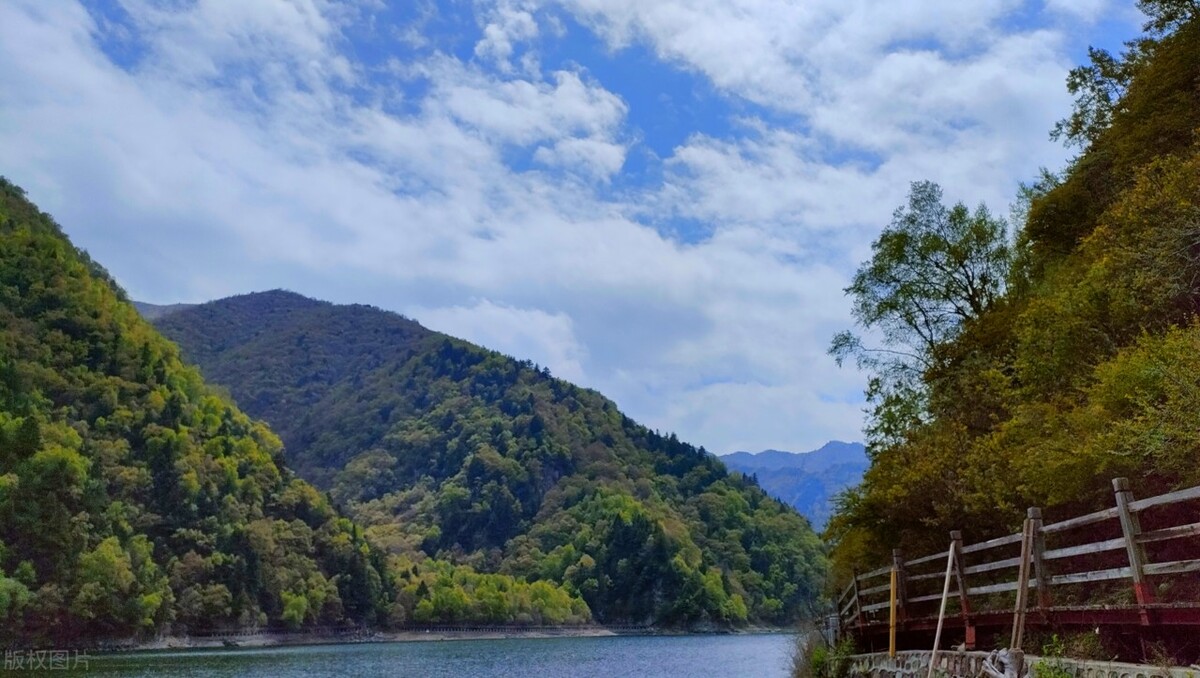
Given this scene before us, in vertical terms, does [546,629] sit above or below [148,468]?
below

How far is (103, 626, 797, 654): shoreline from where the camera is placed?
108688 mm

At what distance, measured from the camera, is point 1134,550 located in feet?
32.2

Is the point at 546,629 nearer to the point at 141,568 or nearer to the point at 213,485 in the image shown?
the point at 213,485

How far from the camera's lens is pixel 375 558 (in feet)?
506

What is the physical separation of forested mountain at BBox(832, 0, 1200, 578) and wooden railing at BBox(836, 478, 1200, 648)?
32.1 inches

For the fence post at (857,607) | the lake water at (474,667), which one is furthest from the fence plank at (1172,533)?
the lake water at (474,667)

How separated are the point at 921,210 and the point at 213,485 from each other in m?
125

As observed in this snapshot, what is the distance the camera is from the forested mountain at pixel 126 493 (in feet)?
301

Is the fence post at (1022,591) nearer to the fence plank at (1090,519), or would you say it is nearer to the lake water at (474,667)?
the fence plank at (1090,519)

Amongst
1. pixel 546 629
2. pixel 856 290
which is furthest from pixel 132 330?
pixel 856 290

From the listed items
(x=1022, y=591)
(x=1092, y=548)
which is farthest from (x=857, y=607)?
(x=1092, y=548)

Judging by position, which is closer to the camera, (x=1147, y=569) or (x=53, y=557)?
(x=1147, y=569)

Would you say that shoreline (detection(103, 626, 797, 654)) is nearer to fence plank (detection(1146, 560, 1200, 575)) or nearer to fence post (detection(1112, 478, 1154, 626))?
fence post (detection(1112, 478, 1154, 626))

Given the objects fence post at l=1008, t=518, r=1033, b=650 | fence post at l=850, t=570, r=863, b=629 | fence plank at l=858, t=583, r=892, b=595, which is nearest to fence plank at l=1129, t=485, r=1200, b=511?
fence post at l=1008, t=518, r=1033, b=650
